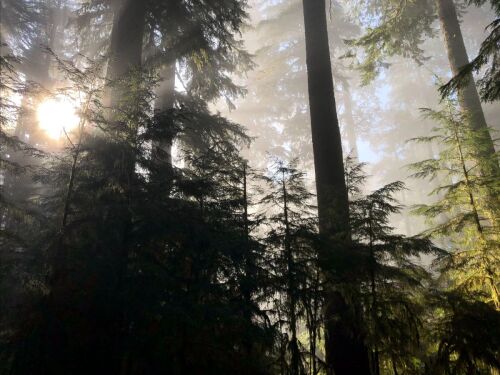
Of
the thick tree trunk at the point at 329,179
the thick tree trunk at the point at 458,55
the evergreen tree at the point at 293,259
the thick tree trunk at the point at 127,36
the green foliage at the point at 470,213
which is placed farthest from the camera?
the thick tree trunk at the point at 458,55

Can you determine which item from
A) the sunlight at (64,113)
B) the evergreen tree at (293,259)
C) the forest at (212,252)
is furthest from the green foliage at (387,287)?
the sunlight at (64,113)

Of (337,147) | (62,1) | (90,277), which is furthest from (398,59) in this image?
(90,277)

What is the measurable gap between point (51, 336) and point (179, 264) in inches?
58.3

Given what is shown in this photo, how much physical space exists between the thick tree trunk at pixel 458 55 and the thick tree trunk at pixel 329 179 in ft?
12.4

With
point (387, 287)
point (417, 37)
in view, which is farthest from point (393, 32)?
point (387, 287)

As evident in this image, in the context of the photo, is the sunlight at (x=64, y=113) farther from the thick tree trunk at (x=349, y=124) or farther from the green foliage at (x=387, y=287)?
the thick tree trunk at (x=349, y=124)

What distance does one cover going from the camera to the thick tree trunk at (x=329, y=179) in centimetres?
579

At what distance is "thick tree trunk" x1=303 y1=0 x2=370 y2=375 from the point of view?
5789 mm

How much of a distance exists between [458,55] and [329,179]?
671cm

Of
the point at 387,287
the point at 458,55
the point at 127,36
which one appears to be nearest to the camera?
the point at 387,287

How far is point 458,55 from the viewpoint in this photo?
34.8ft

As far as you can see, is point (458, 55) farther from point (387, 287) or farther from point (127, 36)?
point (127, 36)

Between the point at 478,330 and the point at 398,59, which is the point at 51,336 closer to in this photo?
Answer: the point at 478,330

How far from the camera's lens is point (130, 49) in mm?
8172
